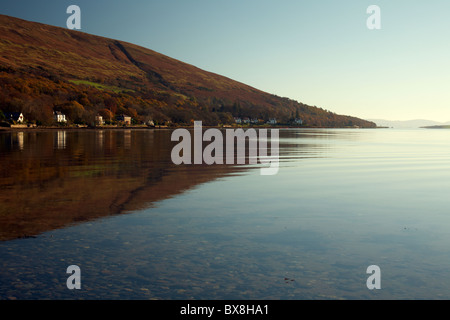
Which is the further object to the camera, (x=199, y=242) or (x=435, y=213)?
(x=435, y=213)

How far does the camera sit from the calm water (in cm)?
734

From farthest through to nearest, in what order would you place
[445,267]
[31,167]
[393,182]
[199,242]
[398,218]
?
[31,167] < [393,182] < [398,218] < [199,242] < [445,267]

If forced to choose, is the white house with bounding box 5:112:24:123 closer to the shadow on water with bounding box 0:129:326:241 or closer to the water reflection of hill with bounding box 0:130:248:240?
the water reflection of hill with bounding box 0:130:248:240

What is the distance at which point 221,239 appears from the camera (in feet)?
34.0

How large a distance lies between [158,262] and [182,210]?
5.65 meters

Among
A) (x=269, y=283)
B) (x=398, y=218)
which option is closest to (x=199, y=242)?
(x=269, y=283)

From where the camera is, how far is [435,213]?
1409 centimetres

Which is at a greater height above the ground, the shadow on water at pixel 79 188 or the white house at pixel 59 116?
the white house at pixel 59 116

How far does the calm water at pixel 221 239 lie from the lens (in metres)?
7.34

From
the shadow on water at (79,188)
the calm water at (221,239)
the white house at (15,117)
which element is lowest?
the calm water at (221,239)

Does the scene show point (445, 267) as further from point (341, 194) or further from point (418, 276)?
point (341, 194)

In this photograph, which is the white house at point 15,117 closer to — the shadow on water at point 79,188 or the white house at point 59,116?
the white house at point 59,116

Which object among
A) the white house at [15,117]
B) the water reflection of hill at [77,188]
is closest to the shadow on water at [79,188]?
the water reflection of hill at [77,188]

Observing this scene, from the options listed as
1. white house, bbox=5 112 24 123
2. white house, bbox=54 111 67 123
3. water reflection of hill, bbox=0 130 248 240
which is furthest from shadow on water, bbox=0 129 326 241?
white house, bbox=54 111 67 123
